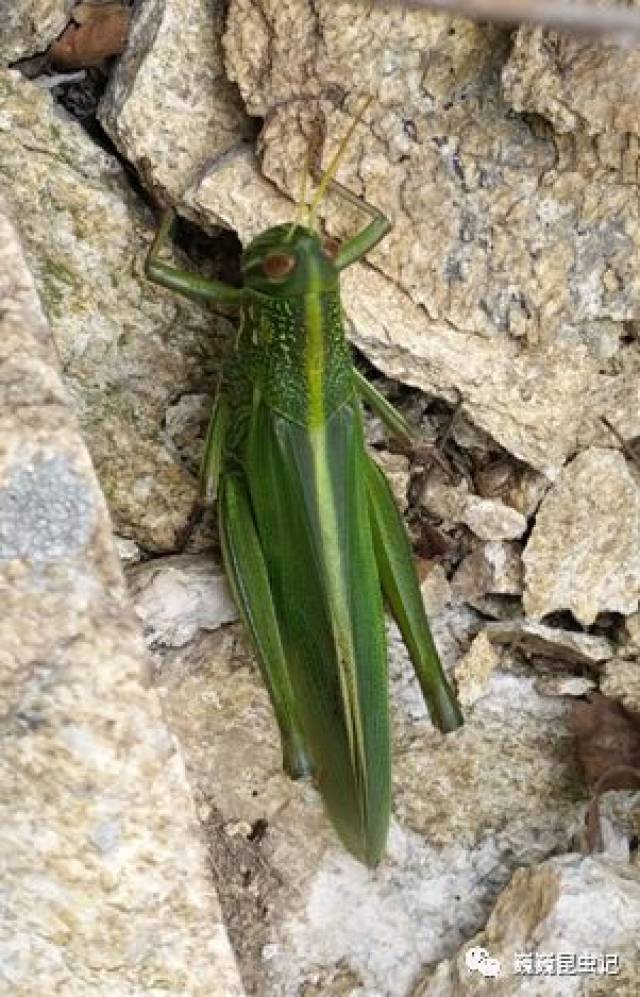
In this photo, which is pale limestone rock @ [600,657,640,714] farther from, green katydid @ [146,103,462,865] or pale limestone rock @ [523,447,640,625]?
green katydid @ [146,103,462,865]

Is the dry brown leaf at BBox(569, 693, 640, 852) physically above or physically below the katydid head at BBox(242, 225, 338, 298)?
below

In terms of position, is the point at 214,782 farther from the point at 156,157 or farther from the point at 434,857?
the point at 156,157

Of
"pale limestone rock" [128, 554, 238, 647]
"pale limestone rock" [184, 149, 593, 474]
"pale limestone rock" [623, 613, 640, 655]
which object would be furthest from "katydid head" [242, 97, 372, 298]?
"pale limestone rock" [623, 613, 640, 655]

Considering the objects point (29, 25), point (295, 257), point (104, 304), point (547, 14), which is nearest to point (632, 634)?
point (295, 257)

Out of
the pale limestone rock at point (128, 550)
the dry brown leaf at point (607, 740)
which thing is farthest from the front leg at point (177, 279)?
the dry brown leaf at point (607, 740)

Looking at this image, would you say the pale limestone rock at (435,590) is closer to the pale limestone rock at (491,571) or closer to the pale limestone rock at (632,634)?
the pale limestone rock at (491,571)

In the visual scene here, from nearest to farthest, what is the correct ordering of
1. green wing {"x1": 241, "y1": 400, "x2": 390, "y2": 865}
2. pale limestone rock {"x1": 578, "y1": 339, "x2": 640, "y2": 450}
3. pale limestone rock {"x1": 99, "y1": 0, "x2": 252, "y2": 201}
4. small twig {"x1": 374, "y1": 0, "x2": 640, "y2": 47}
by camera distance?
small twig {"x1": 374, "y1": 0, "x2": 640, "y2": 47} < green wing {"x1": 241, "y1": 400, "x2": 390, "y2": 865} < pale limestone rock {"x1": 99, "y1": 0, "x2": 252, "y2": 201} < pale limestone rock {"x1": 578, "y1": 339, "x2": 640, "y2": 450}

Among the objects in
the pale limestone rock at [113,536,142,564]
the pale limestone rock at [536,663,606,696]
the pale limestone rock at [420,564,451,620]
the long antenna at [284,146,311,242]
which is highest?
the long antenna at [284,146,311,242]
